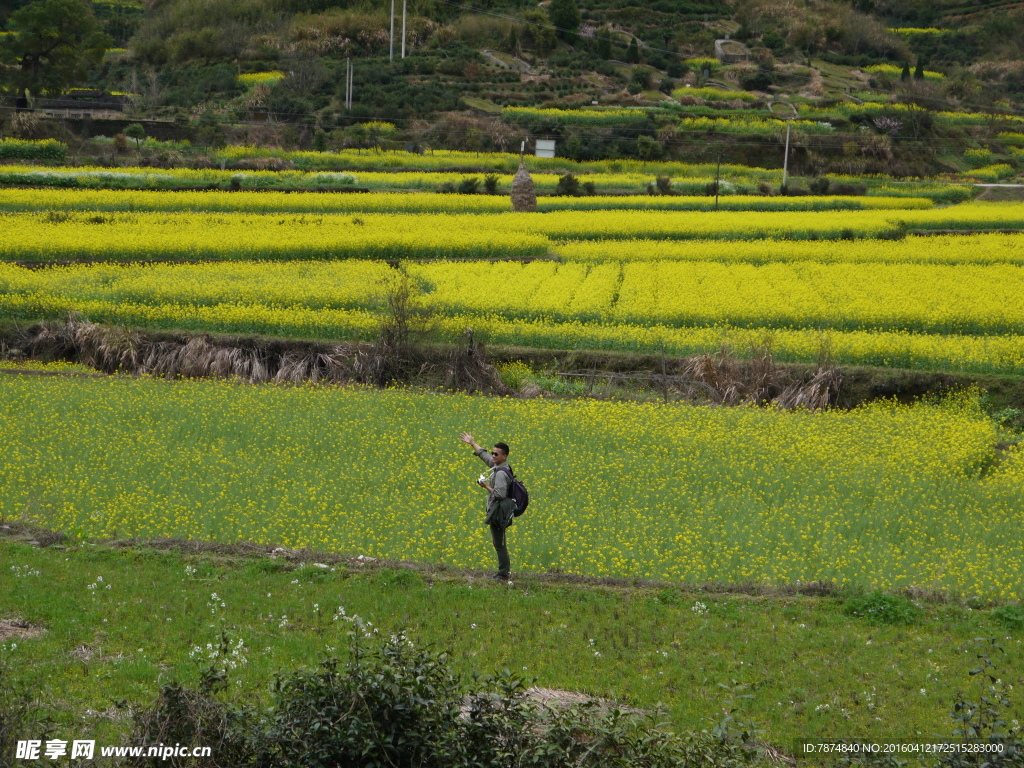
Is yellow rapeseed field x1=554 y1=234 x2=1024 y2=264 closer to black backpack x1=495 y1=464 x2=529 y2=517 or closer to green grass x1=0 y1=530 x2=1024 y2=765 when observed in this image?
black backpack x1=495 y1=464 x2=529 y2=517

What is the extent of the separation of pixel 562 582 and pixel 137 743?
597cm

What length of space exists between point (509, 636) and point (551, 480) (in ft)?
17.7

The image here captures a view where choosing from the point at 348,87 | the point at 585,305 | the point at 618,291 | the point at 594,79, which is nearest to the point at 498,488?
the point at 585,305

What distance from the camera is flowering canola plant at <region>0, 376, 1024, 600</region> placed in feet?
44.3

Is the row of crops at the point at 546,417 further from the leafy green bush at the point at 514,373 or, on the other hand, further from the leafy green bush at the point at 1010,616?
the leafy green bush at the point at 514,373

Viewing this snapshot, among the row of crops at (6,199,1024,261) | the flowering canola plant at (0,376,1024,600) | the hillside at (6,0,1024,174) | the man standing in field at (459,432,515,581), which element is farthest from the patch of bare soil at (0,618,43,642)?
the hillside at (6,0,1024,174)

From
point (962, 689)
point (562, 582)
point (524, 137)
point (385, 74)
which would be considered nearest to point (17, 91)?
point (385, 74)

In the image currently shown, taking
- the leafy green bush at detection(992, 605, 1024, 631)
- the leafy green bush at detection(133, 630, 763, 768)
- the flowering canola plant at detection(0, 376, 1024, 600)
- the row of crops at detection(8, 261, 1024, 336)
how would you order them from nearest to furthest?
the leafy green bush at detection(133, 630, 763, 768) → the leafy green bush at detection(992, 605, 1024, 631) → the flowering canola plant at detection(0, 376, 1024, 600) → the row of crops at detection(8, 261, 1024, 336)

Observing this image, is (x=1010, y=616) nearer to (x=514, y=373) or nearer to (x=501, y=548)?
(x=501, y=548)

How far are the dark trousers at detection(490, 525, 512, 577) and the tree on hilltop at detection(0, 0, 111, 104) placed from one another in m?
59.4

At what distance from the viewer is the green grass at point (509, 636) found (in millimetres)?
9484

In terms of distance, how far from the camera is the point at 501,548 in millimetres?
12148

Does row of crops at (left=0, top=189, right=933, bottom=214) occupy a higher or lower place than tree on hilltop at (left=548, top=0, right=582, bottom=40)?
lower

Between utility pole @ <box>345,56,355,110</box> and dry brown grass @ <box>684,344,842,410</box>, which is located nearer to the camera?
dry brown grass @ <box>684,344,842,410</box>
